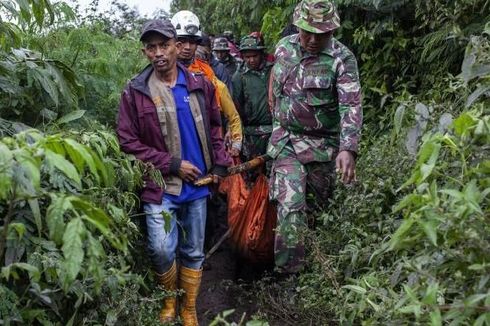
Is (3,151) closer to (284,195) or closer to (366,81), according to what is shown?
(284,195)

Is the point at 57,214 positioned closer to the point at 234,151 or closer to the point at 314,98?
the point at 314,98

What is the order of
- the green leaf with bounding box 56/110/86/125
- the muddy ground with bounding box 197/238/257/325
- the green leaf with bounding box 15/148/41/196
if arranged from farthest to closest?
the muddy ground with bounding box 197/238/257/325
the green leaf with bounding box 56/110/86/125
the green leaf with bounding box 15/148/41/196

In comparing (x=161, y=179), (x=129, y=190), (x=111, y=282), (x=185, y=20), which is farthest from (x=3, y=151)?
(x=185, y=20)

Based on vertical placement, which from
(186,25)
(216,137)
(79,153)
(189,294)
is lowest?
(189,294)

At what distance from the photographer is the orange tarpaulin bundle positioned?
6.17 metres

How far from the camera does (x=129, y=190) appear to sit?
14.7 ft

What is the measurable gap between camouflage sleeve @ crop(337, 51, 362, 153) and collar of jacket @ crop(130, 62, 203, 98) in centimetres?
100

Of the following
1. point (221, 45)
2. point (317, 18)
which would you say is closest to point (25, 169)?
point (317, 18)

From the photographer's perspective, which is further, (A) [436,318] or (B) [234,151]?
(B) [234,151]

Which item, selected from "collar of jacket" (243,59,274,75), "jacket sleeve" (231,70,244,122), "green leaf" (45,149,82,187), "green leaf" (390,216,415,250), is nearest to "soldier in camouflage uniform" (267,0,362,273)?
"jacket sleeve" (231,70,244,122)

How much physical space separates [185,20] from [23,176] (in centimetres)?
517

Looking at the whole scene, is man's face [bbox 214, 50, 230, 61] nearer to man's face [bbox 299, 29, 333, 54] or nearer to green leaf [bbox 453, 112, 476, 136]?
man's face [bbox 299, 29, 333, 54]

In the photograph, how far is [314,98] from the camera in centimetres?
559

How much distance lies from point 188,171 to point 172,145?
202mm
